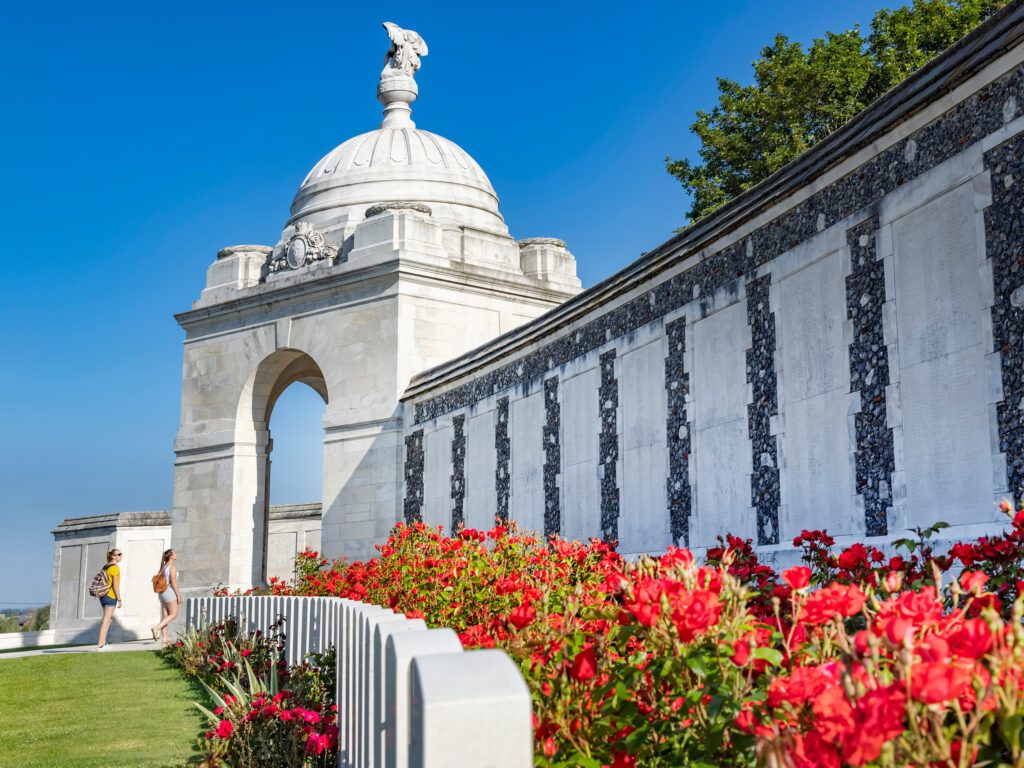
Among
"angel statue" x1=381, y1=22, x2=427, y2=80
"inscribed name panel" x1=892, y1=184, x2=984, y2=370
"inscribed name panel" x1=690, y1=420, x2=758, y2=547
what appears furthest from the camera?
"angel statue" x1=381, y1=22, x2=427, y2=80

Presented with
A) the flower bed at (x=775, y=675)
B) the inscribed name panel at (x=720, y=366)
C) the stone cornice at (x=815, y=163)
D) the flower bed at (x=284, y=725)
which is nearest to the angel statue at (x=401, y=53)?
the stone cornice at (x=815, y=163)

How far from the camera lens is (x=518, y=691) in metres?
2.25

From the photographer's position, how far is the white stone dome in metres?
23.2

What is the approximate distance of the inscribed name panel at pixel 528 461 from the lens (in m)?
14.2

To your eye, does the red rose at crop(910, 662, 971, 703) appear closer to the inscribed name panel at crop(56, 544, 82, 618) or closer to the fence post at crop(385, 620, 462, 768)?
the fence post at crop(385, 620, 462, 768)

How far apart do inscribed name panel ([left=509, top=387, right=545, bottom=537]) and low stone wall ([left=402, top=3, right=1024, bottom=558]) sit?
0.19 meters

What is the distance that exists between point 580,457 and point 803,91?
533 inches

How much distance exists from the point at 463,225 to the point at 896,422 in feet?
50.3

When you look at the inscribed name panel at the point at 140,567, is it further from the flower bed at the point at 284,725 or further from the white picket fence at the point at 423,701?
the white picket fence at the point at 423,701

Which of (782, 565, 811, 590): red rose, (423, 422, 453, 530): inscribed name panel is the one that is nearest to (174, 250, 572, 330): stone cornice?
(423, 422, 453, 530): inscribed name panel

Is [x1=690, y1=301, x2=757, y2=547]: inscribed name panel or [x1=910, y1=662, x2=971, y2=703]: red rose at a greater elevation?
[x1=690, y1=301, x2=757, y2=547]: inscribed name panel

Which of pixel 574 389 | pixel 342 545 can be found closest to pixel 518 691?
pixel 574 389

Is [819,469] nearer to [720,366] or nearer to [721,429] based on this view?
[721,429]

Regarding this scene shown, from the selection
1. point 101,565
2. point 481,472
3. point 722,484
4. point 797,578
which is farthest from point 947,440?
point 101,565
